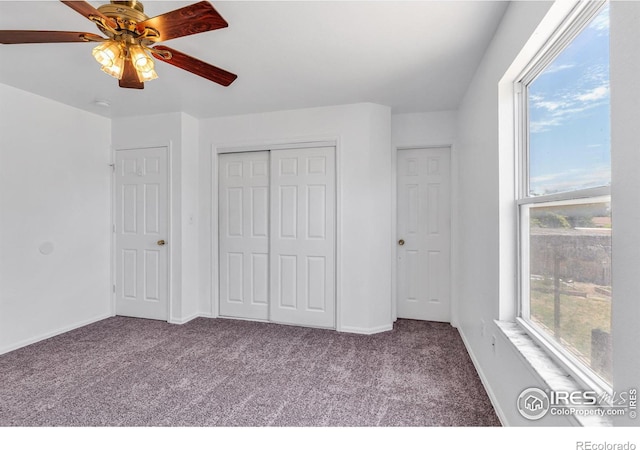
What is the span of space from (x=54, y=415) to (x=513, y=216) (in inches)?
116

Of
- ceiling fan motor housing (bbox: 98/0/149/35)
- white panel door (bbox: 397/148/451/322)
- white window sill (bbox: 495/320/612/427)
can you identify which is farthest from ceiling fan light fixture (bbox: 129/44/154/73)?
white panel door (bbox: 397/148/451/322)

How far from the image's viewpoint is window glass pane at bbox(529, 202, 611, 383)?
1.03 metres

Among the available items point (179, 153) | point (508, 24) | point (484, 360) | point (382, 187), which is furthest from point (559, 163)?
point (179, 153)

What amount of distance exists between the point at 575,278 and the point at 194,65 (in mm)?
2134

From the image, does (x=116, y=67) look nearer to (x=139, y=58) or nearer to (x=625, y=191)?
(x=139, y=58)

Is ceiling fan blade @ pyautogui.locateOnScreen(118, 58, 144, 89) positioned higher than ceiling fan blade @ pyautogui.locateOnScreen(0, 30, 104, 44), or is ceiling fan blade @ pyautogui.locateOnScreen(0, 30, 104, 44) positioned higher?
ceiling fan blade @ pyautogui.locateOnScreen(0, 30, 104, 44)

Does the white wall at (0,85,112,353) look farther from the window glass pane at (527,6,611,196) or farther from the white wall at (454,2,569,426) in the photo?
the window glass pane at (527,6,611,196)

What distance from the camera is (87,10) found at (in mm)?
1266

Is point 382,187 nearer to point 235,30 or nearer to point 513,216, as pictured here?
point 513,216

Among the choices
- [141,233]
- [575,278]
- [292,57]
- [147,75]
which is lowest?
[575,278]

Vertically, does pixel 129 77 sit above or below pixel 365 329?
above

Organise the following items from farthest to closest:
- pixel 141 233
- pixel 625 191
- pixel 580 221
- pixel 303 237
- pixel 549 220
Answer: pixel 141 233, pixel 303 237, pixel 549 220, pixel 580 221, pixel 625 191

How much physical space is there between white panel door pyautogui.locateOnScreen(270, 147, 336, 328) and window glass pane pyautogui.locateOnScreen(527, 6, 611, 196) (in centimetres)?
200

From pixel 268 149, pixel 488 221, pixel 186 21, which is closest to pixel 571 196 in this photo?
pixel 488 221
